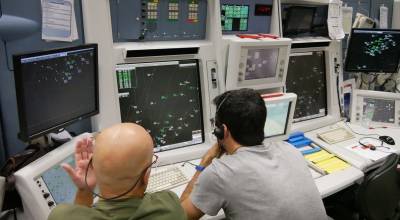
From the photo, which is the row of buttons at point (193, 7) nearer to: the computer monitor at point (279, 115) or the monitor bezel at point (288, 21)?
the computer monitor at point (279, 115)

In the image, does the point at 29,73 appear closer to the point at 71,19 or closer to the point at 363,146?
the point at 71,19

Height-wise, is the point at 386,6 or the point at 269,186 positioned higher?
the point at 386,6

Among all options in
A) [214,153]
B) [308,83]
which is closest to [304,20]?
[308,83]

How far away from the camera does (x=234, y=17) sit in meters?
2.29

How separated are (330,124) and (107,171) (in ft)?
7.58

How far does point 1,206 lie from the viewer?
4.27 ft

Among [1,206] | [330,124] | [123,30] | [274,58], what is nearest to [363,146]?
[330,124]

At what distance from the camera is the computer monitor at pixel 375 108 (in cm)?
294

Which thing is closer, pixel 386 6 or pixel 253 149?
pixel 253 149

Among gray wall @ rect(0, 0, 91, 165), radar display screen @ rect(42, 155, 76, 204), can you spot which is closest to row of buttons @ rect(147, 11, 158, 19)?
gray wall @ rect(0, 0, 91, 165)

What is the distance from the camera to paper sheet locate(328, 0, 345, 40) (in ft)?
9.12

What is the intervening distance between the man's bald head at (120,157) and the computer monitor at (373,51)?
243 centimetres

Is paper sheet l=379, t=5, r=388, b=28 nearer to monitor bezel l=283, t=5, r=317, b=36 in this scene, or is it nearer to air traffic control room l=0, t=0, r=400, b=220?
air traffic control room l=0, t=0, r=400, b=220

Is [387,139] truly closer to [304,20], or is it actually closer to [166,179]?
[304,20]
